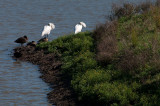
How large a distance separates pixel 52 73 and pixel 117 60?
335cm

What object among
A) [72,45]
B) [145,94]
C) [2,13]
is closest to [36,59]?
[72,45]

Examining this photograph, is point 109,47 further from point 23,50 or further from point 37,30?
point 37,30

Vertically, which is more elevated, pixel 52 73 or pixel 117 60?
pixel 117 60

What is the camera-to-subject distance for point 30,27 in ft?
99.3

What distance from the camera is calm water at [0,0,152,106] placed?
1684 centimetres

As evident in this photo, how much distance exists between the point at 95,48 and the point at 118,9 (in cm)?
612

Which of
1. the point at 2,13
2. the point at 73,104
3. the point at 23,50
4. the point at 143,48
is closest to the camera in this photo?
the point at 73,104

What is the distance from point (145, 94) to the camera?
13688 mm

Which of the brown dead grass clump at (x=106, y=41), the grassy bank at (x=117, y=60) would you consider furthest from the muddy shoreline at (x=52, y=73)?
the brown dead grass clump at (x=106, y=41)

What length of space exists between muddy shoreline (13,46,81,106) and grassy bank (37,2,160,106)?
285mm

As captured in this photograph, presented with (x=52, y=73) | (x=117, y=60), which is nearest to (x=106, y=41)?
(x=117, y=60)

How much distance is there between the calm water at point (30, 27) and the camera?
55.3 feet

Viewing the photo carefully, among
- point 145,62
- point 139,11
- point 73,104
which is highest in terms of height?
point 139,11

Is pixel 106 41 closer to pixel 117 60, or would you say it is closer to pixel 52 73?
pixel 117 60
